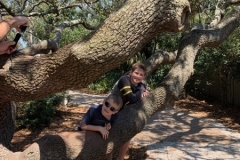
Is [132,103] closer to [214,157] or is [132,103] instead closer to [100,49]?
A: [100,49]

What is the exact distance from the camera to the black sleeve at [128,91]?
12.1ft

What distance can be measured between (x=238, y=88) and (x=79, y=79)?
10389 millimetres

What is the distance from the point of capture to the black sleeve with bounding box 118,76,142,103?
3679 mm

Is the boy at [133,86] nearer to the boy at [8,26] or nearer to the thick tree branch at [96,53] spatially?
the thick tree branch at [96,53]

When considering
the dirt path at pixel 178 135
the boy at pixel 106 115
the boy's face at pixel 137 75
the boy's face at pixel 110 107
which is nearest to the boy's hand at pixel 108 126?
the boy at pixel 106 115

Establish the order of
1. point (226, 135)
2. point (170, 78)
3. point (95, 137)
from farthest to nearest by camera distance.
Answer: point (226, 135) → point (170, 78) → point (95, 137)

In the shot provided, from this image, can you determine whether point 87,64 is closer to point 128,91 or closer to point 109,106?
A: point 109,106

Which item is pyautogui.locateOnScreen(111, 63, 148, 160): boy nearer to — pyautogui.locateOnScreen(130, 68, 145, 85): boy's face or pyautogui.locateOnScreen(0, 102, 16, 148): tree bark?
pyautogui.locateOnScreen(130, 68, 145, 85): boy's face

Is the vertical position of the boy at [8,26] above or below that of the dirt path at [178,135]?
above

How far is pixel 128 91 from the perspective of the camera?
3.74 meters

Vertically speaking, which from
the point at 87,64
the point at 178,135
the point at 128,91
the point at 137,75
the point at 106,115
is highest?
the point at 87,64

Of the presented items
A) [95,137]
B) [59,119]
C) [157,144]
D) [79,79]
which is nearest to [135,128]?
[95,137]

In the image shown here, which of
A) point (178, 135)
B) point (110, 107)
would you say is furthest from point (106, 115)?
point (178, 135)

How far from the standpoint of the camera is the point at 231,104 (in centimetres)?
1233
